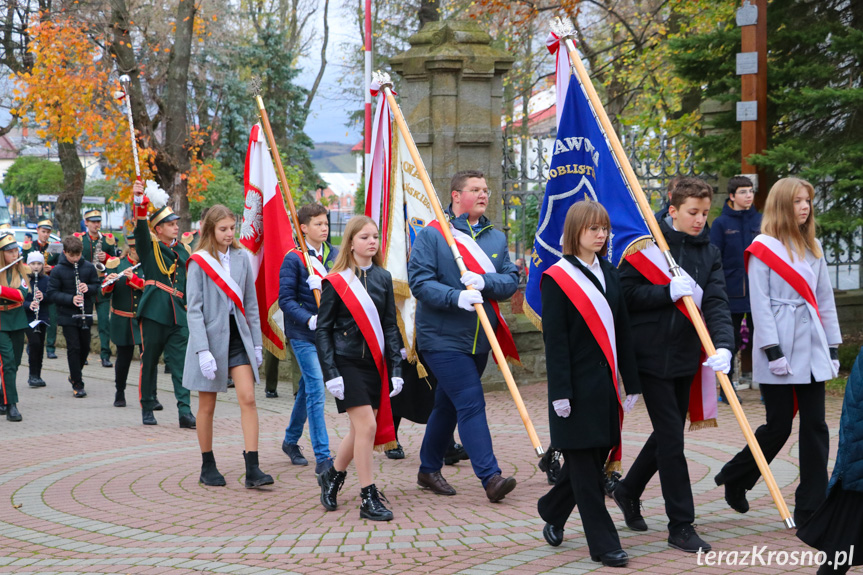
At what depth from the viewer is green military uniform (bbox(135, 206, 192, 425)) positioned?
1020cm

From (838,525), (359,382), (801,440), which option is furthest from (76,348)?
(838,525)

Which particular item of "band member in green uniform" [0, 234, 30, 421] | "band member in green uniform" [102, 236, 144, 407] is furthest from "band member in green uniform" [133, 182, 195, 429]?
"band member in green uniform" [0, 234, 30, 421]

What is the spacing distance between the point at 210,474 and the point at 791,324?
12.9 feet

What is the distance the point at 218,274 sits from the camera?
7.27 meters

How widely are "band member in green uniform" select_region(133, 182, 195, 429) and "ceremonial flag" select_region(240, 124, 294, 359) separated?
5.83 ft

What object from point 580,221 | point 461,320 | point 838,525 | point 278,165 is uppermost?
point 278,165

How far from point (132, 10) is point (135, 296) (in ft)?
46.2

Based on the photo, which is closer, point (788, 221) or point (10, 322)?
point (788, 221)

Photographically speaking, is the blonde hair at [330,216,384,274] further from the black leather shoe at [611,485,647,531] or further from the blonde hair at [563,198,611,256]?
the black leather shoe at [611,485,647,531]

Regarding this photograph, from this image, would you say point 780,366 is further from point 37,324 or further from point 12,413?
point 37,324

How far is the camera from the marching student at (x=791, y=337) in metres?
5.77

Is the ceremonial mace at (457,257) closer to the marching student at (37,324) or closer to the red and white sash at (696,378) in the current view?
the red and white sash at (696,378)

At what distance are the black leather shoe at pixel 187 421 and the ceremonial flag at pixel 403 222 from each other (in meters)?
3.12

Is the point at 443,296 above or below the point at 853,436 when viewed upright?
above
